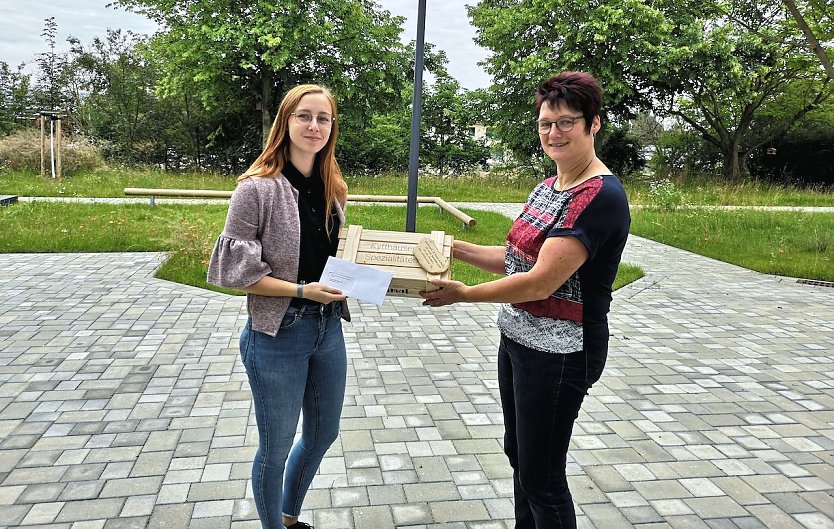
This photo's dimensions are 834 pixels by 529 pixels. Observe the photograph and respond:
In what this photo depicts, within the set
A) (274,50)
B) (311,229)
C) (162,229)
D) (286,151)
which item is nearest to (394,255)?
(311,229)

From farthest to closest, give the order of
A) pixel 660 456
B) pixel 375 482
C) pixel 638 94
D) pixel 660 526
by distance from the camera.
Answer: pixel 638 94
pixel 660 456
pixel 375 482
pixel 660 526

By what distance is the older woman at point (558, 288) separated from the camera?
2.02m

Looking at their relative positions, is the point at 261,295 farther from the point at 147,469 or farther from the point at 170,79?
the point at 170,79

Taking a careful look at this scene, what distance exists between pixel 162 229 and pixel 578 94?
10.3 meters

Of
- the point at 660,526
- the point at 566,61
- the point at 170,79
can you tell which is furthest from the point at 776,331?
the point at 170,79

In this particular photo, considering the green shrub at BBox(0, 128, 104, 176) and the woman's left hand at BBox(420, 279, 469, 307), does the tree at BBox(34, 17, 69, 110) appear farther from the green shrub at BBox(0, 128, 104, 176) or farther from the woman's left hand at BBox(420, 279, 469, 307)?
the woman's left hand at BBox(420, 279, 469, 307)

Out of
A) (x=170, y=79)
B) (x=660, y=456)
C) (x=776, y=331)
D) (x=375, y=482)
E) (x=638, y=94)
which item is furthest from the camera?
(x=638, y=94)

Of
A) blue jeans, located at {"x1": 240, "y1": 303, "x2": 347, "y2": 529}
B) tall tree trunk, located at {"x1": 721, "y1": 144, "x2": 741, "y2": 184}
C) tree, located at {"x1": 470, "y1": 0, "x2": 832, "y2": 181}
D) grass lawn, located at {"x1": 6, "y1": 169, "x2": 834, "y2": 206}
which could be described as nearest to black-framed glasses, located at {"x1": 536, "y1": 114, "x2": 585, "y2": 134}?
blue jeans, located at {"x1": 240, "y1": 303, "x2": 347, "y2": 529}

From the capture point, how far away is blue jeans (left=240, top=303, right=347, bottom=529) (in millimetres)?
2275

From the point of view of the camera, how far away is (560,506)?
2.26 meters

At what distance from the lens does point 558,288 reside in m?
2.09

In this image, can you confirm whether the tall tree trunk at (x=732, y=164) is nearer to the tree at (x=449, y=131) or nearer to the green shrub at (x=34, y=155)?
the tree at (x=449, y=131)

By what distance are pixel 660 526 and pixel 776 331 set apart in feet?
14.8

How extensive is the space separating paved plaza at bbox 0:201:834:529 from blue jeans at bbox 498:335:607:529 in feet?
2.73
